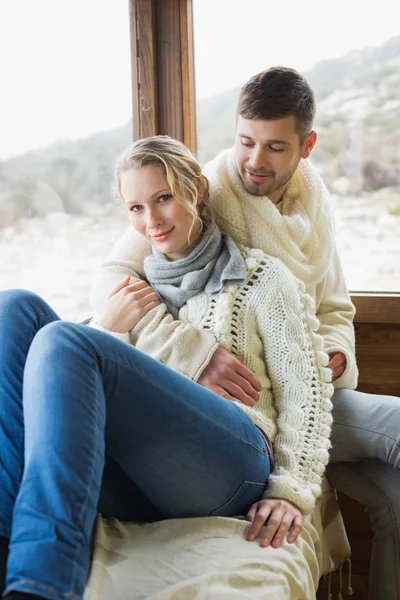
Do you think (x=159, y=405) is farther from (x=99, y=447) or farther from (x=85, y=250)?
(x=85, y=250)

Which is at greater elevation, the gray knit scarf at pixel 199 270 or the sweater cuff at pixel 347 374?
the gray knit scarf at pixel 199 270

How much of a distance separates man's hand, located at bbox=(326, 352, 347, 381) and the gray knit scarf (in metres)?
0.35

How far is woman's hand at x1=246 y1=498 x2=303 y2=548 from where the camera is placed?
1.27 metres

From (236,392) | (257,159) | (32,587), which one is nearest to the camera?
(32,587)

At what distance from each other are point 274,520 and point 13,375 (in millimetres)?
541

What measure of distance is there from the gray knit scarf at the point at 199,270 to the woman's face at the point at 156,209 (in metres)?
0.04

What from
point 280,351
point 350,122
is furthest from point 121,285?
point 350,122

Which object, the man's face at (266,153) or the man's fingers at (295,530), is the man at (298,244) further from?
the man's fingers at (295,530)

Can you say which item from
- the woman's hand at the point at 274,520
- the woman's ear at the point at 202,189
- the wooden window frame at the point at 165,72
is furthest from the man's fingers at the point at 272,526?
the wooden window frame at the point at 165,72

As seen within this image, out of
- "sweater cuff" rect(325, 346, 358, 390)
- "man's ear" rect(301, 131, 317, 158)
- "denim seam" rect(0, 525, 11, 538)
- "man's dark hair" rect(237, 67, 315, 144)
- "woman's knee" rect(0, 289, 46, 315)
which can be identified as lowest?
"sweater cuff" rect(325, 346, 358, 390)

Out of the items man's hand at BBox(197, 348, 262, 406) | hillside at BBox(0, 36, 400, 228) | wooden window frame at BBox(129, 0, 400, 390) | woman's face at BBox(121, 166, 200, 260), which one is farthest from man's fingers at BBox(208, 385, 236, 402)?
wooden window frame at BBox(129, 0, 400, 390)

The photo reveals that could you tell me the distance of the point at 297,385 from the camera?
1456 millimetres

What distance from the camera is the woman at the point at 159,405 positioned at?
3.36 ft

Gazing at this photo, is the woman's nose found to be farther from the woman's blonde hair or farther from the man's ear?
the man's ear
